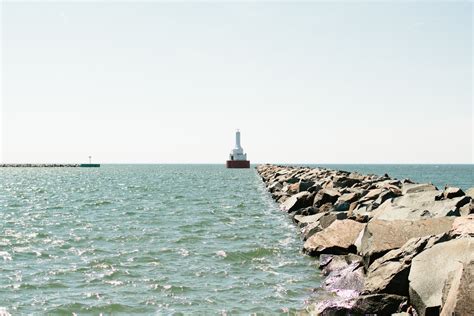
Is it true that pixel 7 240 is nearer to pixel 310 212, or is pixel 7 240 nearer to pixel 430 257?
pixel 310 212

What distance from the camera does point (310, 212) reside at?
61.8 ft

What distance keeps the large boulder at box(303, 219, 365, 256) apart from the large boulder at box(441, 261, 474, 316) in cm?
529

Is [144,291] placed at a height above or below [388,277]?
below

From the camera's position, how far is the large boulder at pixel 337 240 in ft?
37.5

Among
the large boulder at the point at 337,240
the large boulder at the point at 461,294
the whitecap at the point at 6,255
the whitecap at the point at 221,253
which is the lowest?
the whitecap at the point at 6,255

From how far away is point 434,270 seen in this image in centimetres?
692

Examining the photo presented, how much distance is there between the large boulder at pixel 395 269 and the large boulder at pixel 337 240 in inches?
A: 115

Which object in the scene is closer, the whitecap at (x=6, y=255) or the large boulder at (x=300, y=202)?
the whitecap at (x=6, y=255)

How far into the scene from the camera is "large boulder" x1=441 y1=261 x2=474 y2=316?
550 centimetres

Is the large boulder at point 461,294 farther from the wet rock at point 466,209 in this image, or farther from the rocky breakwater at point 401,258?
the wet rock at point 466,209

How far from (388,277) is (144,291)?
15.0 ft

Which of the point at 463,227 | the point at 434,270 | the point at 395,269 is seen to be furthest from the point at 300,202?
the point at 434,270

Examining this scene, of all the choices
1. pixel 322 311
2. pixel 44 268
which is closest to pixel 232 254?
pixel 44 268

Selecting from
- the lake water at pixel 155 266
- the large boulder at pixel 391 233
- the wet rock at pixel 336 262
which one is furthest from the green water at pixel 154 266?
the large boulder at pixel 391 233
